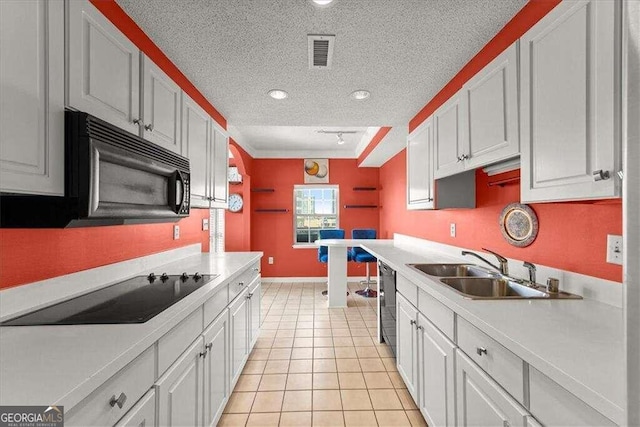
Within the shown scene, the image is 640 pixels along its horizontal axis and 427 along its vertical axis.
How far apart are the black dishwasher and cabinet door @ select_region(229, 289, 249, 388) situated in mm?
1247

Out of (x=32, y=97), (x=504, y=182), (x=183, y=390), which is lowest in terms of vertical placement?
(x=183, y=390)

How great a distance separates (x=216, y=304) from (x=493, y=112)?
73.2 inches

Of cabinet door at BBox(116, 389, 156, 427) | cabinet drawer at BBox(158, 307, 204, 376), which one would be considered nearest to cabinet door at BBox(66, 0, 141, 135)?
cabinet drawer at BBox(158, 307, 204, 376)

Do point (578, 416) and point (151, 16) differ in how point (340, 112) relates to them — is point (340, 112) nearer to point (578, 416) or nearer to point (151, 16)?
point (151, 16)

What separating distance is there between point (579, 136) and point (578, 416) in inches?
34.5

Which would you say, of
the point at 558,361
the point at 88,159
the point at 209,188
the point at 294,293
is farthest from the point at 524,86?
the point at 294,293

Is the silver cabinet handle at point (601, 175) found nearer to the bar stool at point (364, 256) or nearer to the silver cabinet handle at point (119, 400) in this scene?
the silver cabinet handle at point (119, 400)

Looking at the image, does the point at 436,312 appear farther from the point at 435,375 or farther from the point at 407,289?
the point at 407,289

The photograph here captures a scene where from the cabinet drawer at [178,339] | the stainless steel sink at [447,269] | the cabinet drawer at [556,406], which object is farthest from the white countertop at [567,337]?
the cabinet drawer at [178,339]

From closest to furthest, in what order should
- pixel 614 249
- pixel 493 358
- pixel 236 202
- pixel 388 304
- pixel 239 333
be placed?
pixel 493 358, pixel 614 249, pixel 239 333, pixel 388 304, pixel 236 202

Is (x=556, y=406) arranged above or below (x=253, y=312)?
above

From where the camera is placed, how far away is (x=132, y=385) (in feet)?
2.93

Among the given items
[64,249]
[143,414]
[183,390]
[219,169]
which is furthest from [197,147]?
[143,414]

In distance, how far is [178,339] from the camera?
3.96 ft
